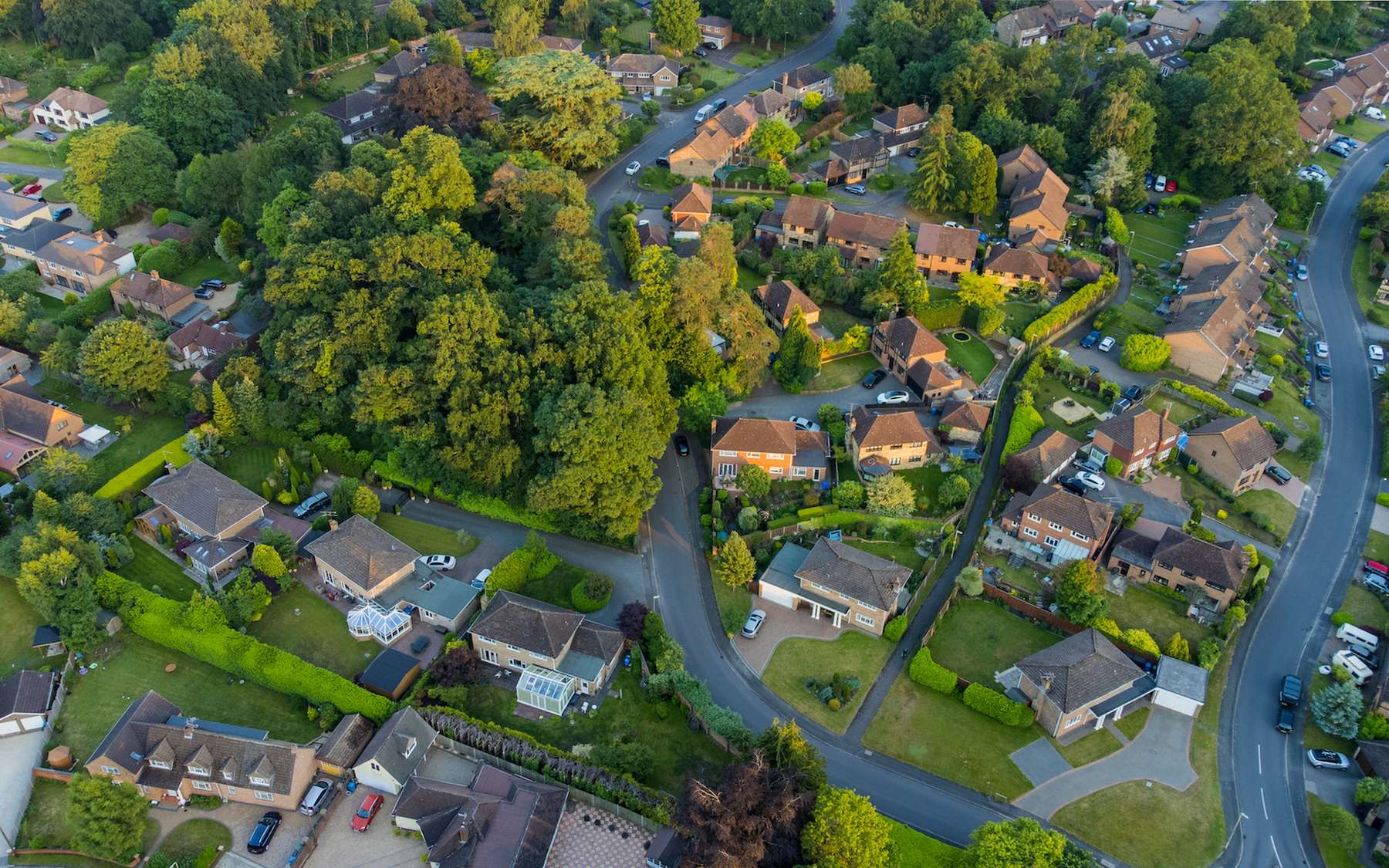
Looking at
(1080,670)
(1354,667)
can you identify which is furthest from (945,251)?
(1354,667)

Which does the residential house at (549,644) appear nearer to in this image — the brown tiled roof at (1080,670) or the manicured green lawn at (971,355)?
the brown tiled roof at (1080,670)

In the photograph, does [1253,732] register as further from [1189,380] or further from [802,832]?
[1189,380]

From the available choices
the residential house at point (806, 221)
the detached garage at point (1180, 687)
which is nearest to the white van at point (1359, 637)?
the detached garage at point (1180, 687)

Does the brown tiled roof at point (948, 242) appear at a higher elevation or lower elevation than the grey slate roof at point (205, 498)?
higher

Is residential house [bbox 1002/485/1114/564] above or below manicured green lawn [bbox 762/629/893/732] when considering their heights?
above

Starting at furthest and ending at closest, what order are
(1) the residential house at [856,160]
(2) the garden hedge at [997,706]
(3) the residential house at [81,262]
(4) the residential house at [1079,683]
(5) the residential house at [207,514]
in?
1. (1) the residential house at [856,160]
2. (3) the residential house at [81,262]
3. (5) the residential house at [207,514]
4. (2) the garden hedge at [997,706]
5. (4) the residential house at [1079,683]

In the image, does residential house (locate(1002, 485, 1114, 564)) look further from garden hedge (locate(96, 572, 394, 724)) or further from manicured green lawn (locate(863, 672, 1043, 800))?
garden hedge (locate(96, 572, 394, 724))

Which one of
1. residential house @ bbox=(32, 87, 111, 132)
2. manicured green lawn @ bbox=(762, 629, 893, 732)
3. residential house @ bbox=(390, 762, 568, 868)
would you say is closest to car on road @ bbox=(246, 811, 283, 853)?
residential house @ bbox=(390, 762, 568, 868)

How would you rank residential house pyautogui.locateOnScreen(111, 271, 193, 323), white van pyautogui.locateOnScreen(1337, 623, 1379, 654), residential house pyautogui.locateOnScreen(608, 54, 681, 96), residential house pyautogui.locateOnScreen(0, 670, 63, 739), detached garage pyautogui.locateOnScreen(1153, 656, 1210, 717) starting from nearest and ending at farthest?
residential house pyautogui.locateOnScreen(0, 670, 63, 739), detached garage pyautogui.locateOnScreen(1153, 656, 1210, 717), white van pyautogui.locateOnScreen(1337, 623, 1379, 654), residential house pyautogui.locateOnScreen(111, 271, 193, 323), residential house pyautogui.locateOnScreen(608, 54, 681, 96)
